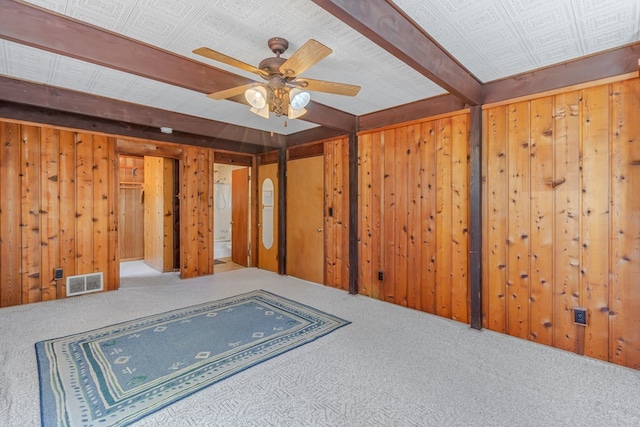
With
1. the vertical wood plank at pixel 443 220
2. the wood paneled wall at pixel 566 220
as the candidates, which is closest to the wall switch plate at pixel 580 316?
the wood paneled wall at pixel 566 220

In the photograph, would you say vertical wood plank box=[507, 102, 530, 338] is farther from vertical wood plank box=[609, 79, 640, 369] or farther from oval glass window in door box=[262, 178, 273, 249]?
oval glass window in door box=[262, 178, 273, 249]

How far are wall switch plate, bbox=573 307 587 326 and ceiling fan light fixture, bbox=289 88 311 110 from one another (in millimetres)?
2843

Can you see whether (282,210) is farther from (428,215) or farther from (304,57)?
(304,57)

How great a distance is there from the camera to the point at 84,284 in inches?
164

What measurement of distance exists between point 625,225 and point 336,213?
303 centimetres

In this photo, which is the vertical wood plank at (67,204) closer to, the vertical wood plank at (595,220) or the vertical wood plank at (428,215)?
the vertical wood plank at (428,215)

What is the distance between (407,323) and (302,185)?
277cm

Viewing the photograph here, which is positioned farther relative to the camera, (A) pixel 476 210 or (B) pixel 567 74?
(A) pixel 476 210

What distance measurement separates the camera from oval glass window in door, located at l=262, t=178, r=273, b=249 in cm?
570

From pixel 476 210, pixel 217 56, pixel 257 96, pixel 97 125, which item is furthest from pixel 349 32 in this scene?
pixel 97 125

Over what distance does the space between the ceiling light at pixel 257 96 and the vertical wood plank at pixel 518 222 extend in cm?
231

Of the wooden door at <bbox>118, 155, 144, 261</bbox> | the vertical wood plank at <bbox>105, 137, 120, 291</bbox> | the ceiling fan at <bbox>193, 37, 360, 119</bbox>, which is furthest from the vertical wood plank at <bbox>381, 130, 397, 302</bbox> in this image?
the wooden door at <bbox>118, 155, 144, 261</bbox>

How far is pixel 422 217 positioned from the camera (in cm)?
354

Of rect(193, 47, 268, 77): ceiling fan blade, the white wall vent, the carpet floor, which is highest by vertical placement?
rect(193, 47, 268, 77): ceiling fan blade
